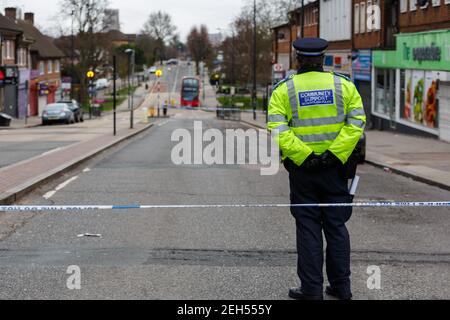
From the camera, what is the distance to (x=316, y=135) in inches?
234

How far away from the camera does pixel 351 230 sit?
9.27m

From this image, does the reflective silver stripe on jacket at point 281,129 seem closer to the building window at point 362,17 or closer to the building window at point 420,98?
the building window at point 420,98

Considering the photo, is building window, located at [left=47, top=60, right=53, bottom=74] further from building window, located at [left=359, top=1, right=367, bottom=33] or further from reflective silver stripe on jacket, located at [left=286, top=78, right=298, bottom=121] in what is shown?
reflective silver stripe on jacket, located at [left=286, top=78, right=298, bottom=121]

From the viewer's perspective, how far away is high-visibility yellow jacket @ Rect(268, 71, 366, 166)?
591 centimetres

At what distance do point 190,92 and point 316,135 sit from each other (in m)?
80.8

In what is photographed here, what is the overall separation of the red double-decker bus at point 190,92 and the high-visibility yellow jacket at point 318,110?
77787 mm

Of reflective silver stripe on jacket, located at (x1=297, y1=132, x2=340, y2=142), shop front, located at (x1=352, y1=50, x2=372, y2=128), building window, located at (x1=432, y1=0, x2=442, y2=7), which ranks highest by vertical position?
building window, located at (x1=432, y1=0, x2=442, y2=7)

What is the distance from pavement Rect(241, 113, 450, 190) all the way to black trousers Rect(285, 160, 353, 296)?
8791 mm

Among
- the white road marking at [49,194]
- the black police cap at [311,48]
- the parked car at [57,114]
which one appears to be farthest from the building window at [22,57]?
the black police cap at [311,48]

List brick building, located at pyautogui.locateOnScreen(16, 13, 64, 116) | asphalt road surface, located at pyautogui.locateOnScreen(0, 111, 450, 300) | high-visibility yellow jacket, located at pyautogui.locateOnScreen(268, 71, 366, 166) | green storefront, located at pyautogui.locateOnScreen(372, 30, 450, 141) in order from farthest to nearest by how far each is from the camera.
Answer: brick building, located at pyautogui.locateOnScreen(16, 13, 64, 116) < green storefront, located at pyautogui.locateOnScreen(372, 30, 450, 141) < asphalt road surface, located at pyautogui.locateOnScreen(0, 111, 450, 300) < high-visibility yellow jacket, located at pyautogui.locateOnScreen(268, 71, 366, 166)

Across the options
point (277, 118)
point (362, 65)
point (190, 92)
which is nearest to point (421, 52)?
point (362, 65)

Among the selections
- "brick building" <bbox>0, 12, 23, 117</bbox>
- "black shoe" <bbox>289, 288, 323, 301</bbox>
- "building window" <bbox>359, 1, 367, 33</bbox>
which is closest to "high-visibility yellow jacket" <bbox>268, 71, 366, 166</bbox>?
"black shoe" <bbox>289, 288, 323, 301</bbox>

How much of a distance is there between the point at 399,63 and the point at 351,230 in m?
24.8

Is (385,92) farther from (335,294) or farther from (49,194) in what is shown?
(335,294)
